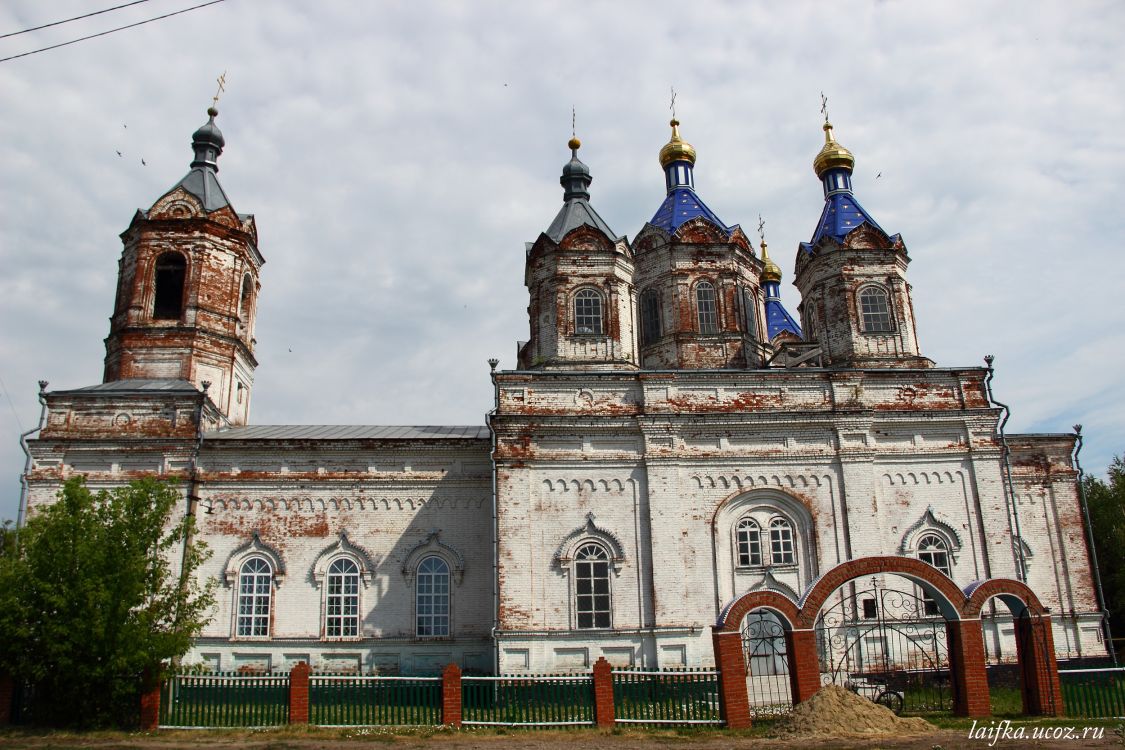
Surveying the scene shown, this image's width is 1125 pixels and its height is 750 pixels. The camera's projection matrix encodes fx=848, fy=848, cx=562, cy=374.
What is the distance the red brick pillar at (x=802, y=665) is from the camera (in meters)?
13.8

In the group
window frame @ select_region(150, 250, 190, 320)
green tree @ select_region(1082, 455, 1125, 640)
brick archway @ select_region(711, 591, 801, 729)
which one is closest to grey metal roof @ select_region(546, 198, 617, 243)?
window frame @ select_region(150, 250, 190, 320)

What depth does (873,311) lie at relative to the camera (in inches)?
899

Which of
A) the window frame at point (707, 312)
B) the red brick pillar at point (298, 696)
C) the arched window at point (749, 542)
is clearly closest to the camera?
the red brick pillar at point (298, 696)

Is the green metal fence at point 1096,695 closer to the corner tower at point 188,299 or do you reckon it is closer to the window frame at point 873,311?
the window frame at point 873,311

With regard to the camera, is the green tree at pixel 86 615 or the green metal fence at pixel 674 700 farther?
the green metal fence at pixel 674 700

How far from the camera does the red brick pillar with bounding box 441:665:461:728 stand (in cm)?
1404

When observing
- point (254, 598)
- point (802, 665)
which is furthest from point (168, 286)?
point (802, 665)

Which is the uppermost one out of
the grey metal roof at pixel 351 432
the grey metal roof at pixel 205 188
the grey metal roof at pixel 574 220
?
the grey metal roof at pixel 205 188

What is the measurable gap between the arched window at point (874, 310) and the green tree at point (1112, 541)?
35.6 feet

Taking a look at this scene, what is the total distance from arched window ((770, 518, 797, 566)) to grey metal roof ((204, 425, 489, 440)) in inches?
286

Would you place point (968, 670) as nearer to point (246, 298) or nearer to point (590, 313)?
point (590, 313)

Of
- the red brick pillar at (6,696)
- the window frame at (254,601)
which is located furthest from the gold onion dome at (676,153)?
the red brick pillar at (6,696)

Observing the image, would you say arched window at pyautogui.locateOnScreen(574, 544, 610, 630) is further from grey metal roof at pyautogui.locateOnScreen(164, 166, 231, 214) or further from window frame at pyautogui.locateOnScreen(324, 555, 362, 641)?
grey metal roof at pyautogui.locateOnScreen(164, 166, 231, 214)

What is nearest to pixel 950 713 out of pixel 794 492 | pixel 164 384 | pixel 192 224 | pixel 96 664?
pixel 794 492
